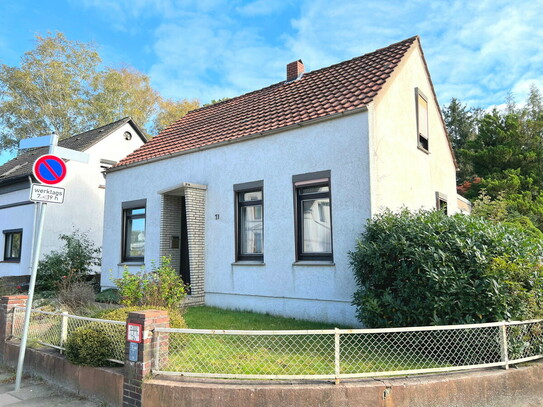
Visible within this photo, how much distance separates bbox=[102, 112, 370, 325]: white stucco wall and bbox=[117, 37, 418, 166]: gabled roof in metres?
0.41

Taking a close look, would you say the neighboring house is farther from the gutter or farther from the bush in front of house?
the bush in front of house

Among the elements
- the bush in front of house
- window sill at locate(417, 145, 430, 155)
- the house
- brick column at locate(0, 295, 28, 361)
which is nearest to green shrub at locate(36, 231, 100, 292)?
the house

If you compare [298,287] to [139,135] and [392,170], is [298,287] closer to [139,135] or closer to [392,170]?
[392,170]

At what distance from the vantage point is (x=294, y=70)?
12969 mm

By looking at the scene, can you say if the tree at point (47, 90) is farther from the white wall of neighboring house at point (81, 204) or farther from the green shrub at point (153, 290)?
the green shrub at point (153, 290)

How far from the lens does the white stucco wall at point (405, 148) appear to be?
A: 8117 mm

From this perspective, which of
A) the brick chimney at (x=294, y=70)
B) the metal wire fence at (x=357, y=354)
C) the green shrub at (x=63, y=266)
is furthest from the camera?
the green shrub at (x=63, y=266)

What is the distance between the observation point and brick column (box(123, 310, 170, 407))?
454 cm

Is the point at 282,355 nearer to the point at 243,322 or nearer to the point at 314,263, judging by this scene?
the point at 243,322

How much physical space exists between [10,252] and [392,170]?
1831 centimetres

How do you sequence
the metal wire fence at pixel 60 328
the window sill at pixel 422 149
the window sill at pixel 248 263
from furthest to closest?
the window sill at pixel 422 149 → the window sill at pixel 248 263 → the metal wire fence at pixel 60 328

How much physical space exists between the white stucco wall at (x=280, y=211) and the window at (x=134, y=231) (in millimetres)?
720

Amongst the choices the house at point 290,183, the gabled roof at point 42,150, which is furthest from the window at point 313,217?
the gabled roof at point 42,150

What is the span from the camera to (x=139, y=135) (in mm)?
21375
